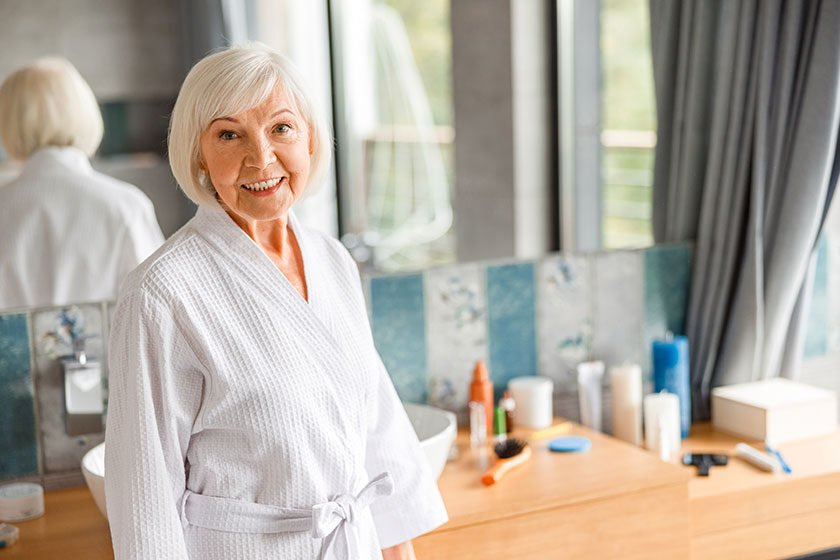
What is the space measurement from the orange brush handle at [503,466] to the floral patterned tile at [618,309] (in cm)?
47

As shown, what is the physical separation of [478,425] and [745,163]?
0.88 metres

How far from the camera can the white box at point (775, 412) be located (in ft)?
7.82

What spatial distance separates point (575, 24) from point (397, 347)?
2.85 ft

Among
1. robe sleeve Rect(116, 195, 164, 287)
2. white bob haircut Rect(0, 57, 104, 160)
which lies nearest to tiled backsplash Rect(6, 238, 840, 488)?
robe sleeve Rect(116, 195, 164, 287)

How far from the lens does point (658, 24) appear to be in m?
2.51

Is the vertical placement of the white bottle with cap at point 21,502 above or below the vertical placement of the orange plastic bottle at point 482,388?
below

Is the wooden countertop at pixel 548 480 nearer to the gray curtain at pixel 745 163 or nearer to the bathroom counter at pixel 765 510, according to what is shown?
the bathroom counter at pixel 765 510

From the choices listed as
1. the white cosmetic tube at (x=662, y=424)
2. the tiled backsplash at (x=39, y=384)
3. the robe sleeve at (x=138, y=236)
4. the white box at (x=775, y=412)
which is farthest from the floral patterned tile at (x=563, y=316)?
the tiled backsplash at (x=39, y=384)

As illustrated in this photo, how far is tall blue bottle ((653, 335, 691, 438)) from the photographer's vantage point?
243 cm

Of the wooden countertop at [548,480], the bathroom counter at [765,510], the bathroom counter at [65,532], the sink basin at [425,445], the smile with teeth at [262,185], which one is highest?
the smile with teeth at [262,185]

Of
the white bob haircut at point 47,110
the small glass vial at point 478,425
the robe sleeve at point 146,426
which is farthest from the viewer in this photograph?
the small glass vial at point 478,425

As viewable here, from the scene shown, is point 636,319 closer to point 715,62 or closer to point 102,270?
point 715,62

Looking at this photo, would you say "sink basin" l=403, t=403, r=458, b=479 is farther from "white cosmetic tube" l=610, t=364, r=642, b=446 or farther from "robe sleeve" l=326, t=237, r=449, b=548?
"white cosmetic tube" l=610, t=364, r=642, b=446

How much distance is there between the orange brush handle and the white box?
1.91ft
